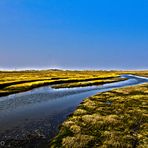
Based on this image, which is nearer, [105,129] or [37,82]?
[105,129]

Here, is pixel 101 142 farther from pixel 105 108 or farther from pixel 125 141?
pixel 105 108

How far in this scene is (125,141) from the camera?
20359 mm

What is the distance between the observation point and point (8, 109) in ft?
118

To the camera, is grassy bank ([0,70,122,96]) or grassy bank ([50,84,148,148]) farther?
grassy bank ([0,70,122,96])

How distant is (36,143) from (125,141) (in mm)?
7494

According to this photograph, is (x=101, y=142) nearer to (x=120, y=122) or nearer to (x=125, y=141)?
(x=125, y=141)

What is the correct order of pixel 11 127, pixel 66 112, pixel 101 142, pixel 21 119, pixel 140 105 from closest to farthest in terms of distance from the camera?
pixel 101 142, pixel 11 127, pixel 21 119, pixel 66 112, pixel 140 105

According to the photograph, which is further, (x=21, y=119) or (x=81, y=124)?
(x=21, y=119)

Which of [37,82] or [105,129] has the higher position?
[37,82]

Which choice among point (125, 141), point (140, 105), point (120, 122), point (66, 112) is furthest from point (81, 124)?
point (140, 105)

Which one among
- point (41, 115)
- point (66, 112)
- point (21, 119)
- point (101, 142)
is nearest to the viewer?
point (101, 142)

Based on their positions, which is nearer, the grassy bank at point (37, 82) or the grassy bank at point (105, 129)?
the grassy bank at point (105, 129)

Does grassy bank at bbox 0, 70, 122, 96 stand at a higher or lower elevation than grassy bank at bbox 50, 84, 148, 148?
higher

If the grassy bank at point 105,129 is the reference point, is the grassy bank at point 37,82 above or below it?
above
